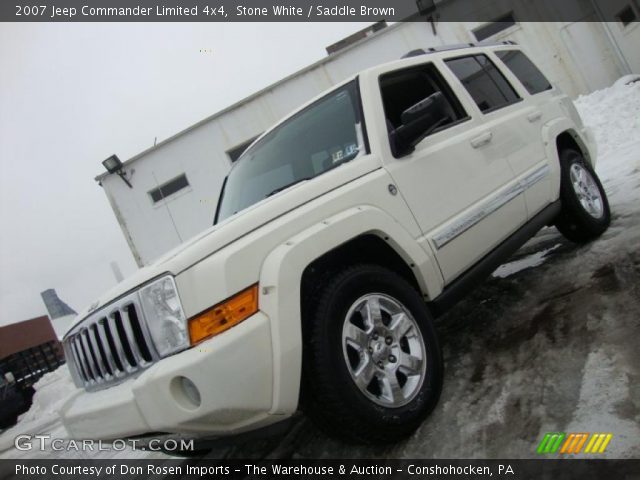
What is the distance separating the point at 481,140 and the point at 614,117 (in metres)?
9.56

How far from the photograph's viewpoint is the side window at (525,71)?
13.9ft

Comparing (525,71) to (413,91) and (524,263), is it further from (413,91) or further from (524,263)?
(524,263)

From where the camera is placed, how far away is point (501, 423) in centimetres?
211

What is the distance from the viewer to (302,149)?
307 cm

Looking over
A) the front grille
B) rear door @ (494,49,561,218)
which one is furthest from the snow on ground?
rear door @ (494,49,561,218)

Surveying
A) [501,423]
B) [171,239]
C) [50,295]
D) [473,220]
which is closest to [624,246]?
[473,220]

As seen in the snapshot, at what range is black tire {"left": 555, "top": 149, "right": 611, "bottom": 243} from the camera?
13.1 ft

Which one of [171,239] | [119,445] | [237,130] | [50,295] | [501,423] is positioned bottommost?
[501,423]

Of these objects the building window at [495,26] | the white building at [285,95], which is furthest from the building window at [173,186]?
the building window at [495,26]

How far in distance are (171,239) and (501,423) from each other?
14854 mm

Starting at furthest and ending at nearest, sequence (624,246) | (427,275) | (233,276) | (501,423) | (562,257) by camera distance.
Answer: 1. (562,257)
2. (624,246)
3. (427,275)
4. (501,423)
5. (233,276)

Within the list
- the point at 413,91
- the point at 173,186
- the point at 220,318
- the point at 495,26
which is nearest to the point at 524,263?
the point at 413,91

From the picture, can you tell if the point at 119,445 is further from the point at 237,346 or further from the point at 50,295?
the point at 50,295

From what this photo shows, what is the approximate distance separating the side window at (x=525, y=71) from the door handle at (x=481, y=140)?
121 centimetres
